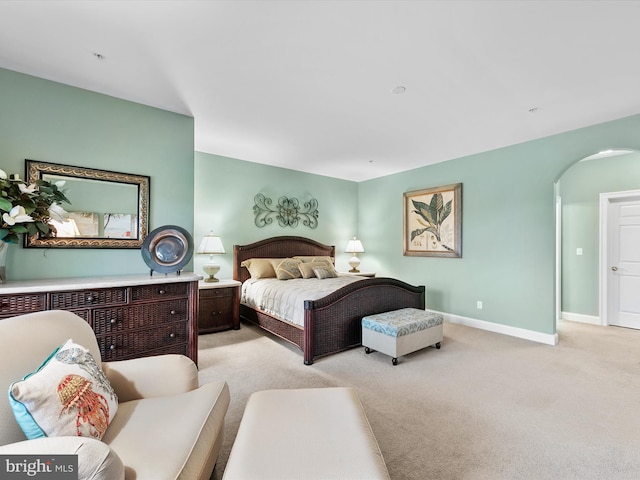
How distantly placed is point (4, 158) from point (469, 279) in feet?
17.7

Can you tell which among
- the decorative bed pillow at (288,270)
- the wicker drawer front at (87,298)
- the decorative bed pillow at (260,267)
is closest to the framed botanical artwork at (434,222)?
the decorative bed pillow at (288,270)

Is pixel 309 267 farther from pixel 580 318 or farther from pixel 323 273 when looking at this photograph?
pixel 580 318

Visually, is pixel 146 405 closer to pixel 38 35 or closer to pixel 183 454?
pixel 183 454

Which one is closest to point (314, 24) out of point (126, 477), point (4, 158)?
point (126, 477)

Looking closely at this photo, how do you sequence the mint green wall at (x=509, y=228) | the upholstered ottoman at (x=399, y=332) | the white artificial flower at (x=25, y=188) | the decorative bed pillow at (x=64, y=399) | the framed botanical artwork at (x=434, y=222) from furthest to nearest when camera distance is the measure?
the framed botanical artwork at (x=434, y=222) < the mint green wall at (x=509, y=228) < the upholstered ottoman at (x=399, y=332) < the white artificial flower at (x=25, y=188) < the decorative bed pillow at (x=64, y=399)

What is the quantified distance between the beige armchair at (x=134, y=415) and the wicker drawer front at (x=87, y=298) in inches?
35.6

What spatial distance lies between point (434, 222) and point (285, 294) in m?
2.87

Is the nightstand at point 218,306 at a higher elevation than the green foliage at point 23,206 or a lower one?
lower

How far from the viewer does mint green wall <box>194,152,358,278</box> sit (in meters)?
4.55

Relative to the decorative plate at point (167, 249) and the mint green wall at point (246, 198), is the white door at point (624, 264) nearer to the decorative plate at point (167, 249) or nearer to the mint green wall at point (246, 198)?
the mint green wall at point (246, 198)

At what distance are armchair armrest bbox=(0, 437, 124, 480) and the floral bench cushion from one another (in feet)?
8.33

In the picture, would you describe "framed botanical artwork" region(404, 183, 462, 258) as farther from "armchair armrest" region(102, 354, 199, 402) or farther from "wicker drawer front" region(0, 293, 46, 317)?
"wicker drawer front" region(0, 293, 46, 317)

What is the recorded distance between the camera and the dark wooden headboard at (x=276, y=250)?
478 cm

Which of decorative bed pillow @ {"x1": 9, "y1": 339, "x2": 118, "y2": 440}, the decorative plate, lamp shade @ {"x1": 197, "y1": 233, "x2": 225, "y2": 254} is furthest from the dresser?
lamp shade @ {"x1": 197, "y1": 233, "x2": 225, "y2": 254}
